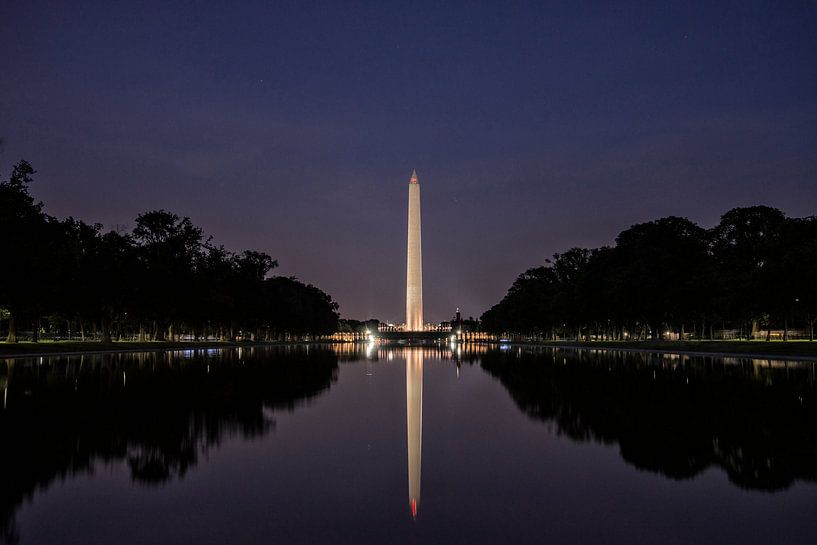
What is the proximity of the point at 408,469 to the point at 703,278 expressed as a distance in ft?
215

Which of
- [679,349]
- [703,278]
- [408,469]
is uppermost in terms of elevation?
[703,278]

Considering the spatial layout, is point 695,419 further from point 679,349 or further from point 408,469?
point 679,349

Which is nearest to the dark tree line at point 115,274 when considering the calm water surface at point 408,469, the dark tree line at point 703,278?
the calm water surface at point 408,469

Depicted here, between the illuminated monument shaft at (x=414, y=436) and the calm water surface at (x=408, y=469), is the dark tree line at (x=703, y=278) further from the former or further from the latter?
the illuminated monument shaft at (x=414, y=436)

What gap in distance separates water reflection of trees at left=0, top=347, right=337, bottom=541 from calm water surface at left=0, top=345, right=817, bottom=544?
0.22 feet

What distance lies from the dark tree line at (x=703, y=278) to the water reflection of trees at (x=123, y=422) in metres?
42.2


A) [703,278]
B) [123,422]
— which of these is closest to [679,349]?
[703,278]

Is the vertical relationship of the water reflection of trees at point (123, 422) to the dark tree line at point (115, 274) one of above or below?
below

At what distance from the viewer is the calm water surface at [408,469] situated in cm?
738

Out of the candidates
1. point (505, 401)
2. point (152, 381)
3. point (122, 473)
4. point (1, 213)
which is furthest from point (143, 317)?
point (122, 473)

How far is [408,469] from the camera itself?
10398 millimetres

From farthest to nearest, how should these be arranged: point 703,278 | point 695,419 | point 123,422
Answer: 1. point 703,278
2. point 695,419
3. point 123,422

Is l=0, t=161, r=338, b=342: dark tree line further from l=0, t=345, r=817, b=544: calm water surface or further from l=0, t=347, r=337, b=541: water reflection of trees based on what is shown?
l=0, t=345, r=817, b=544: calm water surface

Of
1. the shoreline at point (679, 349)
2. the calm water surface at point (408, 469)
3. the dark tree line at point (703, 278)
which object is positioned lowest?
the calm water surface at point (408, 469)
